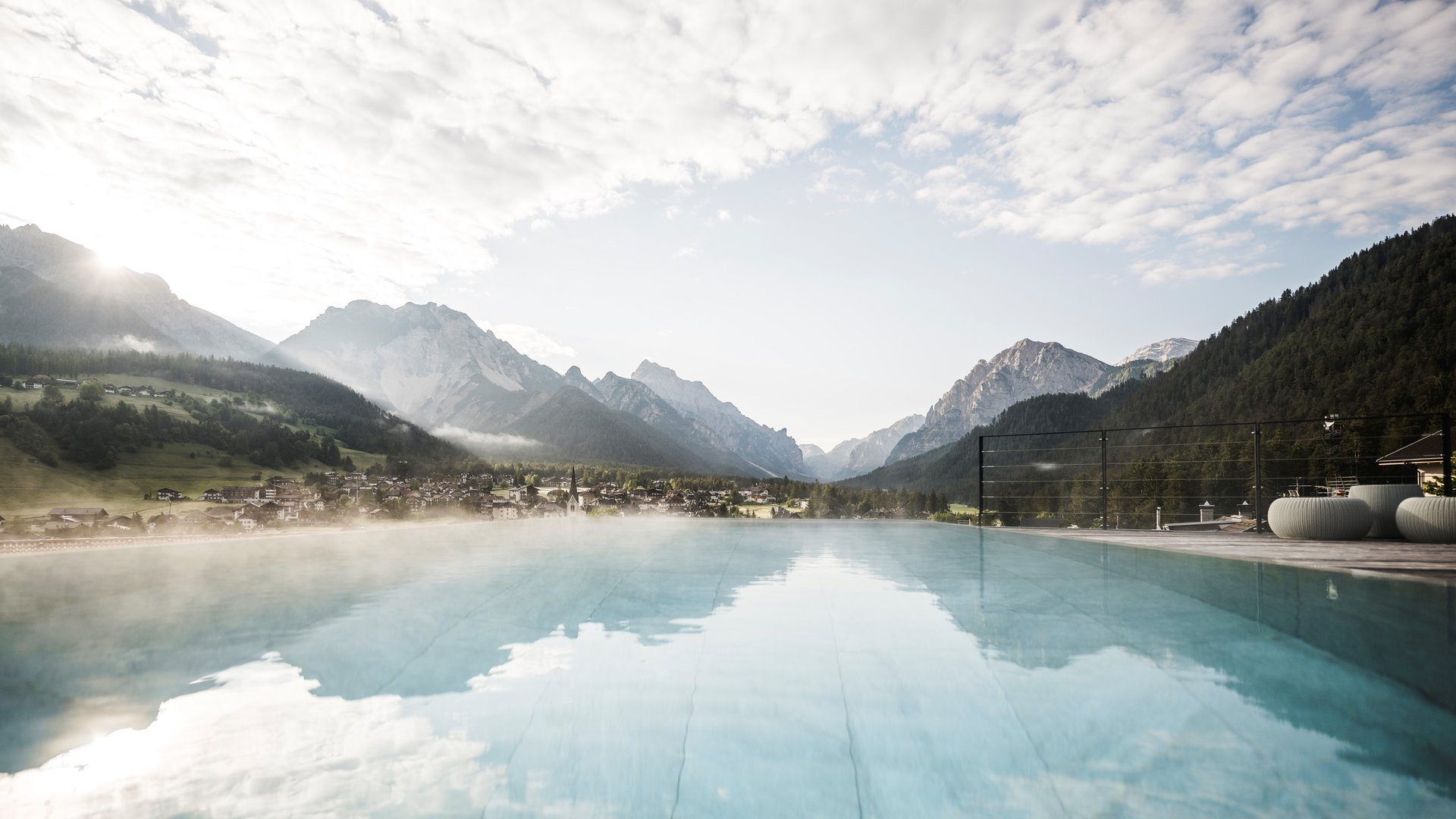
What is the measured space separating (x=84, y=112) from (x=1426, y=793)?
2742cm

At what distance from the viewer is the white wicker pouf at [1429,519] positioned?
22.3 ft

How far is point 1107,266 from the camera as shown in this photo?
63.1 ft

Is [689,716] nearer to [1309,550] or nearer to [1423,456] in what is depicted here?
[1309,550]

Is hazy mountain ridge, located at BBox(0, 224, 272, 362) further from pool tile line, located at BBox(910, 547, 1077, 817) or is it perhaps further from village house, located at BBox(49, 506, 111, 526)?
pool tile line, located at BBox(910, 547, 1077, 817)

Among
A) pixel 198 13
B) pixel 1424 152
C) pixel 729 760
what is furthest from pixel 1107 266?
pixel 198 13

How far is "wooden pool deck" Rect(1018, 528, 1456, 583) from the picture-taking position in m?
5.10

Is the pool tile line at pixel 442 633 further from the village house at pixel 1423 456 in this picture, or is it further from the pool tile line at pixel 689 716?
the village house at pixel 1423 456

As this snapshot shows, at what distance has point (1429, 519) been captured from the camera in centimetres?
690

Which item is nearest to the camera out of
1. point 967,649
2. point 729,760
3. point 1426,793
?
point 1426,793

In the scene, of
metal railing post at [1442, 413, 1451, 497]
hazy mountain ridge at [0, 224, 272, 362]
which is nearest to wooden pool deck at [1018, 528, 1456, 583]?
metal railing post at [1442, 413, 1451, 497]

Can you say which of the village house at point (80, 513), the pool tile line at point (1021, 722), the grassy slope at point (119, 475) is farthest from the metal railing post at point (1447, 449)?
the grassy slope at point (119, 475)

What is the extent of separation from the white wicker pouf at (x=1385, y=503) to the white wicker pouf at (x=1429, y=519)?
36cm

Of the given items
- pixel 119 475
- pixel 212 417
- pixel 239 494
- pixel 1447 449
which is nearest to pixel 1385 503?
pixel 1447 449

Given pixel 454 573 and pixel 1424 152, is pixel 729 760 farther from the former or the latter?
pixel 1424 152
